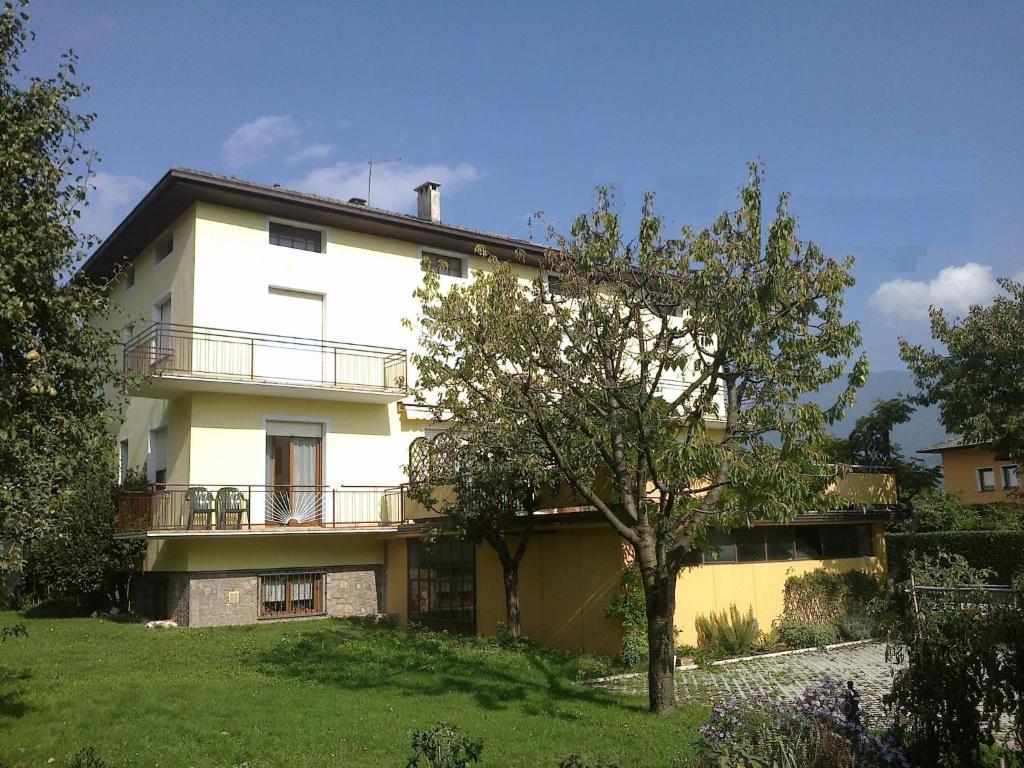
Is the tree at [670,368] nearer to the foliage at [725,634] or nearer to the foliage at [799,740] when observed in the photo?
the foliage at [799,740]

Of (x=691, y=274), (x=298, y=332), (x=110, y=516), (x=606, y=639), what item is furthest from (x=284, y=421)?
(x=691, y=274)

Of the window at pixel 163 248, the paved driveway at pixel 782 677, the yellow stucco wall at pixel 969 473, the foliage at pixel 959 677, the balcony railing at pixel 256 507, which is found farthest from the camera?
the yellow stucco wall at pixel 969 473

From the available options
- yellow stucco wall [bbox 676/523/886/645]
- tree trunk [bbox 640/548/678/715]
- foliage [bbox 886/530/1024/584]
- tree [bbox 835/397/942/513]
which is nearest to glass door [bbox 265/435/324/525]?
yellow stucco wall [bbox 676/523/886/645]

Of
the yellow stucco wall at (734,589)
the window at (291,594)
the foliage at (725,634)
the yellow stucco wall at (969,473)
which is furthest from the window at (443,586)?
the yellow stucco wall at (969,473)

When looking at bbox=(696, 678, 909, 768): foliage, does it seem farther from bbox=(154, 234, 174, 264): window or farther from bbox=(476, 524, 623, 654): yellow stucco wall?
bbox=(154, 234, 174, 264): window

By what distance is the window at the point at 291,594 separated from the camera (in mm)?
19781

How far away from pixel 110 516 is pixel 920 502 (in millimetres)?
24158

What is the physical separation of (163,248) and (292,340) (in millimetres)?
4854

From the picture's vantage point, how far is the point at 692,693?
455 inches

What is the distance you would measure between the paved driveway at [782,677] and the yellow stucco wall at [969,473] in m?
28.1

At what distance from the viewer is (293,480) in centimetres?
2075

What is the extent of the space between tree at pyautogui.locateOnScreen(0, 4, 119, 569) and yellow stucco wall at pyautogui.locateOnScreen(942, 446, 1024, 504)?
3894cm

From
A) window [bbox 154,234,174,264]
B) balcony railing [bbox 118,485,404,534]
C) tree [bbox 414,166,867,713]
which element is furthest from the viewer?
window [bbox 154,234,174,264]

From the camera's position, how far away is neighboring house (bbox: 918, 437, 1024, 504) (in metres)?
38.6
